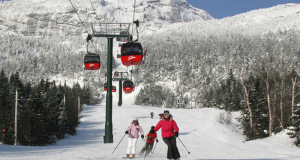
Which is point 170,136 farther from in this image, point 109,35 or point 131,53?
point 109,35

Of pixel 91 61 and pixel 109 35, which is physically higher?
pixel 109 35

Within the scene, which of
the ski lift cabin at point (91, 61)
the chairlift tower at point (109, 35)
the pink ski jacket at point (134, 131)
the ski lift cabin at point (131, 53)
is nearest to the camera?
the pink ski jacket at point (134, 131)

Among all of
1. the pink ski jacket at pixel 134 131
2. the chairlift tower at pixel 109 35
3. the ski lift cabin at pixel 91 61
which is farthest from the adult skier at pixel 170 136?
the ski lift cabin at pixel 91 61

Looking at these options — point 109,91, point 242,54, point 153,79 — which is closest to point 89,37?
point 109,91

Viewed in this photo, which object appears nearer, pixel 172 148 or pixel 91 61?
pixel 172 148

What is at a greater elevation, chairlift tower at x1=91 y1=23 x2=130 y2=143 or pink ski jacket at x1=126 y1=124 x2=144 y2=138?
chairlift tower at x1=91 y1=23 x2=130 y2=143

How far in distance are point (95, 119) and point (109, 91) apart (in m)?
32.2

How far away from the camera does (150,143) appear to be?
1304cm

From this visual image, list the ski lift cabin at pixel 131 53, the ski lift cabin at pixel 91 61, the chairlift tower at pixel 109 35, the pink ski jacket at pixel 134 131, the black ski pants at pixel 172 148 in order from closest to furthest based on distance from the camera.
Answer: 1. the black ski pants at pixel 172 148
2. the pink ski jacket at pixel 134 131
3. the ski lift cabin at pixel 131 53
4. the chairlift tower at pixel 109 35
5. the ski lift cabin at pixel 91 61

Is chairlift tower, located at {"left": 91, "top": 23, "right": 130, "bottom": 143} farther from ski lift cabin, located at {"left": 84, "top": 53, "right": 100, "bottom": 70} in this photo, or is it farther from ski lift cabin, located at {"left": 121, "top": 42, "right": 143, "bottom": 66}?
ski lift cabin, located at {"left": 121, "top": 42, "right": 143, "bottom": 66}

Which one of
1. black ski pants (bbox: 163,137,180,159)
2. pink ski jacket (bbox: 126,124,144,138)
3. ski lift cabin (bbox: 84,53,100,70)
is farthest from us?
ski lift cabin (bbox: 84,53,100,70)

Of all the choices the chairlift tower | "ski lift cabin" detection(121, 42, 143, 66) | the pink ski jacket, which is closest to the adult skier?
the pink ski jacket

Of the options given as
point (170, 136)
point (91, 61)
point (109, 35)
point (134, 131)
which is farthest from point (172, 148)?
point (109, 35)

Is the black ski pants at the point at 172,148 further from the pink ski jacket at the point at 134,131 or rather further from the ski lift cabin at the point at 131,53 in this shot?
the ski lift cabin at the point at 131,53
